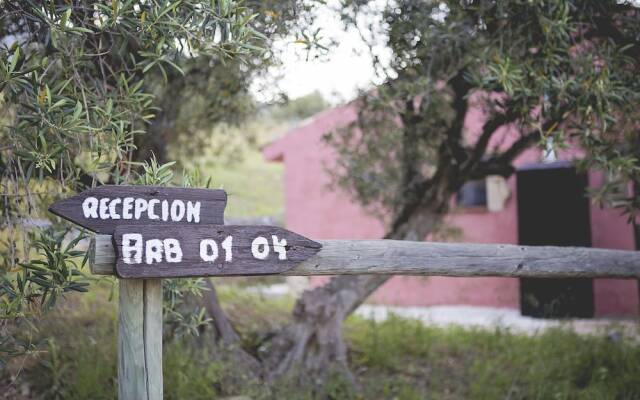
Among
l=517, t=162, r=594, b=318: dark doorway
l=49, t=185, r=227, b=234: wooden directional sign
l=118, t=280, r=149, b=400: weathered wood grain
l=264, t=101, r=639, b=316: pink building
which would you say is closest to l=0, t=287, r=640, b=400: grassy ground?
l=118, t=280, r=149, b=400: weathered wood grain

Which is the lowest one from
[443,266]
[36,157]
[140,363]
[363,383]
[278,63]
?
[363,383]

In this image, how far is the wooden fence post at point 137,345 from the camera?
281 cm

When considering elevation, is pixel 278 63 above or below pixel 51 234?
above

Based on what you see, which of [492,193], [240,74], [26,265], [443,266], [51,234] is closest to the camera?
[26,265]

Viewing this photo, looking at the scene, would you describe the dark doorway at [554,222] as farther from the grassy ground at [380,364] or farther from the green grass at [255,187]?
the green grass at [255,187]

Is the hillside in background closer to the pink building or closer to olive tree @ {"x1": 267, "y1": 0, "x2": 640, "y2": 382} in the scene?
the pink building

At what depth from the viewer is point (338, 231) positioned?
43.6 feet

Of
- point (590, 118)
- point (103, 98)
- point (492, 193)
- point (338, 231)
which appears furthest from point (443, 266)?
point (338, 231)

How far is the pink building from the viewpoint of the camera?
1026 cm

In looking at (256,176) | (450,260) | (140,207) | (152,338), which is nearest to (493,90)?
(450,260)

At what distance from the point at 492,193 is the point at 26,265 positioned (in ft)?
32.1

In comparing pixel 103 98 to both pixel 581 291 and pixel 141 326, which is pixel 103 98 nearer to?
pixel 141 326

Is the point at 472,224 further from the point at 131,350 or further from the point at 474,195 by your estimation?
the point at 131,350

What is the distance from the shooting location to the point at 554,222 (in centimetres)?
1042
